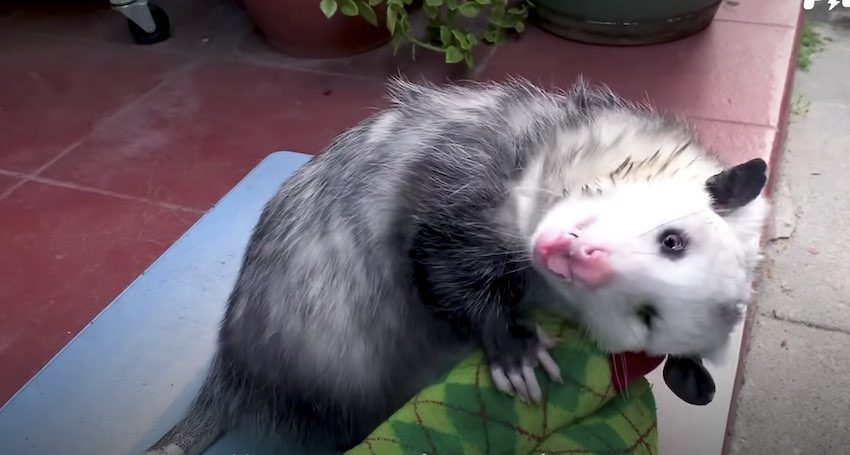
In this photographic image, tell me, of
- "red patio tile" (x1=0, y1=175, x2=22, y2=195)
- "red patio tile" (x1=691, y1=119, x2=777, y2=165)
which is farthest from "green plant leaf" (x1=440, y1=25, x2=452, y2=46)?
"red patio tile" (x1=0, y1=175, x2=22, y2=195)

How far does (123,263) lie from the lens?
147 cm

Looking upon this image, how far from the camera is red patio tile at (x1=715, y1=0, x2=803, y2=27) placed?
2.22 meters

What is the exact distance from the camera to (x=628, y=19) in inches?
80.9

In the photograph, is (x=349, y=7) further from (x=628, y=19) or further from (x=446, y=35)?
(x=628, y=19)

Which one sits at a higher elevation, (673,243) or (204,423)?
(673,243)

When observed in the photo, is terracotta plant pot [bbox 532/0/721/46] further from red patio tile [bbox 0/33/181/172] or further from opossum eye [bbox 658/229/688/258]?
opossum eye [bbox 658/229/688/258]

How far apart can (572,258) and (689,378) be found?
0.24m

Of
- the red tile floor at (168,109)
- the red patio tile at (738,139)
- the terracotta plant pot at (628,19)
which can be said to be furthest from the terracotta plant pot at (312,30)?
the red patio tile at (738,139)

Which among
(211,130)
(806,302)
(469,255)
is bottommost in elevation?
(806,302)

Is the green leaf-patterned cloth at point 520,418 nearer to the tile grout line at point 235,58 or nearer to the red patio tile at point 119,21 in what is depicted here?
the tile grout line at point 235,58

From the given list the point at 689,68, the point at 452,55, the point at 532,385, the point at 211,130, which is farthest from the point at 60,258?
the point at 689,68

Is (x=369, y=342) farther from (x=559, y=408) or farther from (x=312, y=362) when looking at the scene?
(x=559, y=408)

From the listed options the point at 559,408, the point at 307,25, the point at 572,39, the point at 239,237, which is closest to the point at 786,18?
the point at 572,39

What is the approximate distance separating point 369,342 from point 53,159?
1.20m
